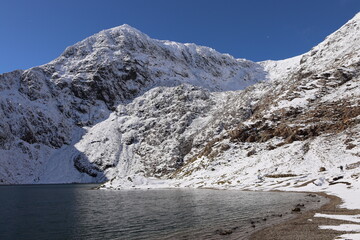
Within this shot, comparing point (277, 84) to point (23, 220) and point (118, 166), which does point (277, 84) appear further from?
point (23, 220)

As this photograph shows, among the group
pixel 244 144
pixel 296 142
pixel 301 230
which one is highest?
pixel 244 144

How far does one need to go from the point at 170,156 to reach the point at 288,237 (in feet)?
452

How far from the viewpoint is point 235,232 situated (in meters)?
27.2

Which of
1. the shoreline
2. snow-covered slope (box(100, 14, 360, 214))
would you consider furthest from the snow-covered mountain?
the shoreline

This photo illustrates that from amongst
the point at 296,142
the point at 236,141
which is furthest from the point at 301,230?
the point at 236,141

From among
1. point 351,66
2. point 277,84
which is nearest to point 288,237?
point 351,66

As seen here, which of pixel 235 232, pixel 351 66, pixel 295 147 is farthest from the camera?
pixel 351 66

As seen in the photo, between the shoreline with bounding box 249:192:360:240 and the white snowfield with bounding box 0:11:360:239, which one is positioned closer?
the shoreline with bounding box 249:192:360:240

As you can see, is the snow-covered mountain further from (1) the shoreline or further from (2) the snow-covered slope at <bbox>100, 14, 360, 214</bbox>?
(1) the shoreline

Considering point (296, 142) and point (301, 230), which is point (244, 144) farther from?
point (301, 230)

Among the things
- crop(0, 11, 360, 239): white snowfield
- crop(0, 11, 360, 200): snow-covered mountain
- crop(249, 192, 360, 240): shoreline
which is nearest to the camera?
crop(249, 192, 360, 240): shoreline

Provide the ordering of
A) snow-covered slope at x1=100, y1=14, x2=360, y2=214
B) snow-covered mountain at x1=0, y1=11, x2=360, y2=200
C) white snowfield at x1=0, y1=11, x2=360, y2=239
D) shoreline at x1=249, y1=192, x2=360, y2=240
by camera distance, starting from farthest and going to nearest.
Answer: snow-covered mountain at x1=0, y1=11, x2=360, y2=200
white snowfield at x1=0, y1=11, x2=360, y2=239
snow-covered slope at x1=100, y1=14, x2=360, y2=214
shoreline at x1=249, y1=192, x2=360, y2=240

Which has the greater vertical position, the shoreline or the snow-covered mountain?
the snow-covered mountain

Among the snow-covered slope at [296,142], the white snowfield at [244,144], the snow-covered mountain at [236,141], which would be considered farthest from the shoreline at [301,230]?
the snow-covered mountain at [236,141]
